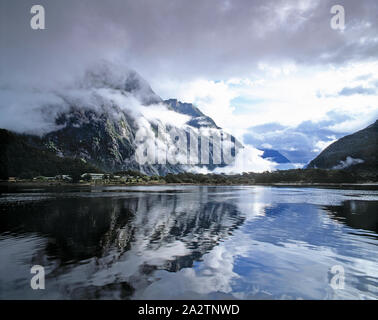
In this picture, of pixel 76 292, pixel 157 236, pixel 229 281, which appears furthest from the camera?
pixel 157 236

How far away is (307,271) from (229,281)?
7.51 meters

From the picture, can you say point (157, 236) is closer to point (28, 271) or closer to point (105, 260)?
point (105, 260)

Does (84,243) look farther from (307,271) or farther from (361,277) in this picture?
(361,277)

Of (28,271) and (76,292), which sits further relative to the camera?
(28,271)

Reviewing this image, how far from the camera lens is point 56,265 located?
2330 cm
